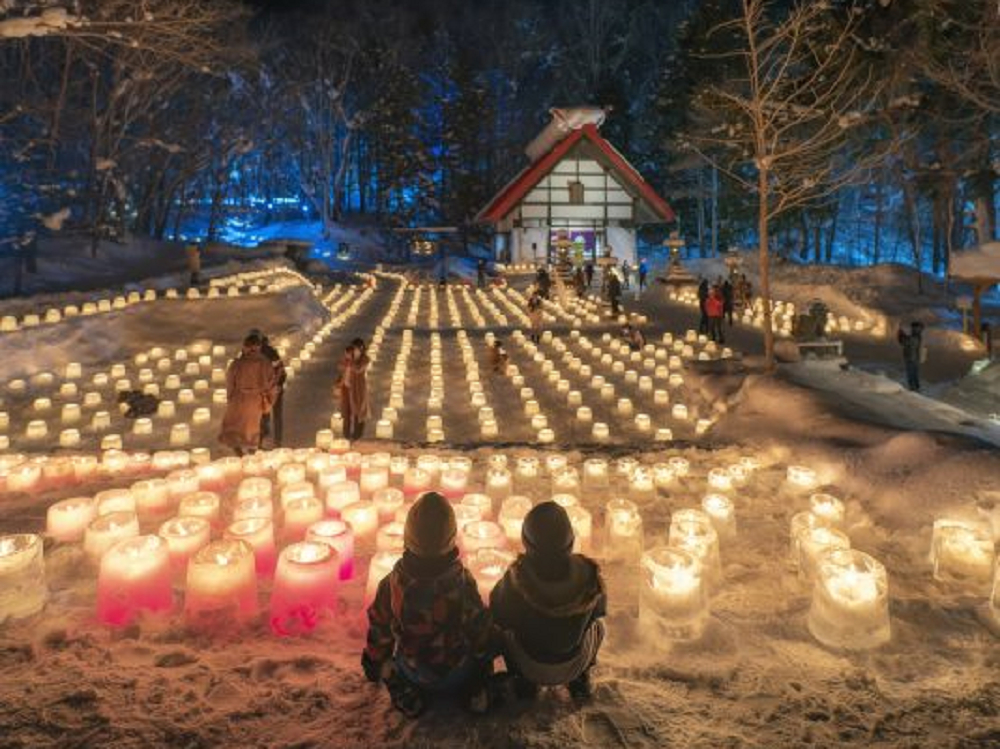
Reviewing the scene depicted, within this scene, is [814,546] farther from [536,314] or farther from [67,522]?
[536,314]

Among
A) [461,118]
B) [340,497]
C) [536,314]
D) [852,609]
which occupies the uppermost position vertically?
[461,118]

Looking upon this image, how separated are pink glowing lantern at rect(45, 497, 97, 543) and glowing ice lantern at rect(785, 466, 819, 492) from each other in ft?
19.5

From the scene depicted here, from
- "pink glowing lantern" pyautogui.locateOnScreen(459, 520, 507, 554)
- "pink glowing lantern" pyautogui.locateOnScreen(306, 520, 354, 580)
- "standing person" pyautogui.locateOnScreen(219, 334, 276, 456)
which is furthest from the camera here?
"standing person" pyautogui.locateOnScreen(219, 334, 276, 456)

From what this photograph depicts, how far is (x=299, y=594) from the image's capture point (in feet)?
12.2

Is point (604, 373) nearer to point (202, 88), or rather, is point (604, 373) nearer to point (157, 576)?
point (157, 576)

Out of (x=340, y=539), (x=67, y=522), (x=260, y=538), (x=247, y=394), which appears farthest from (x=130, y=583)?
(x=247, y=394)

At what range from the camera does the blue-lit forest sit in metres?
16.7

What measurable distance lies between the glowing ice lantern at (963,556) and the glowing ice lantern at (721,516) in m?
1.33

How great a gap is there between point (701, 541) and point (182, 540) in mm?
3388

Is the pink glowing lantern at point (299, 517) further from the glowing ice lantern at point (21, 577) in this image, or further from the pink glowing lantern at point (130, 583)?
the glowing ice lantern at point (21, 577)

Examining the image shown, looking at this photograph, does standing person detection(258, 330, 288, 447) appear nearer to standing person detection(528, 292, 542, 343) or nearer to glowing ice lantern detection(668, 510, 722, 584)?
glowing ice lantern detection(668, 510, 722, 584)

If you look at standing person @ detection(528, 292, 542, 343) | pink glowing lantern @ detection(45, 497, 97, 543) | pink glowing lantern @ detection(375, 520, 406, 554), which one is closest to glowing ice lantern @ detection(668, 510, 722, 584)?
pink glowing lantern @ detection(375, 520, 406, 554)

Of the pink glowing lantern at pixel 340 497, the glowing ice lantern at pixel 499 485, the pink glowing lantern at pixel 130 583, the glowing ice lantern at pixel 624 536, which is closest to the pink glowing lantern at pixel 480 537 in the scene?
the glowing ice lantern at pixel 624 536

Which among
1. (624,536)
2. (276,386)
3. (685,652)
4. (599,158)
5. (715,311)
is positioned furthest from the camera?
(599,158)
